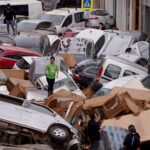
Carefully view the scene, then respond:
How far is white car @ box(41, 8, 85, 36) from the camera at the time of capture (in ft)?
129

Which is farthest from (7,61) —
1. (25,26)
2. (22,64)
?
(25,26)

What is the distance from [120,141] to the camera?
14969 mm

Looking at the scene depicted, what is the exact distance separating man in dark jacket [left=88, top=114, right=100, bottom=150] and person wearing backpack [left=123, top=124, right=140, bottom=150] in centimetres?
93

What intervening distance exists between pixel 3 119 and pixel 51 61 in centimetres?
751

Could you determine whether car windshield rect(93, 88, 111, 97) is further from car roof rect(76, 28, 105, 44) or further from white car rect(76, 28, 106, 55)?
car roof rect(76, 28, 105, 44)

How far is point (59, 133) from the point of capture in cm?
A: 1377

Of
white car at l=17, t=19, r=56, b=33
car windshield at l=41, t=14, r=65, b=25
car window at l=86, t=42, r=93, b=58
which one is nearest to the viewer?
car window at l=86, t=42, r=93, b=58

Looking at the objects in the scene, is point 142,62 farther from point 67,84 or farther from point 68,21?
point 68,21

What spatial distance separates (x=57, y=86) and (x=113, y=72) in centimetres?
177

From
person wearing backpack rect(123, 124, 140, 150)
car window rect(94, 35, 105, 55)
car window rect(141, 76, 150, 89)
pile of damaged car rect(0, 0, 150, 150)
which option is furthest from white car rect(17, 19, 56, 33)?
person wearing backpack rect(123, 124, 140, 150)

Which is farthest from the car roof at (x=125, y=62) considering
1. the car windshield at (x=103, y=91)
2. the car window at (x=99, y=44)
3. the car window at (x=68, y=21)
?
the car window at (x=68, y=21)

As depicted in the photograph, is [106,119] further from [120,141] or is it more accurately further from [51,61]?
[51,61]

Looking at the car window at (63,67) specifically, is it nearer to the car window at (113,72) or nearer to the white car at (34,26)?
the car window at (113,72)

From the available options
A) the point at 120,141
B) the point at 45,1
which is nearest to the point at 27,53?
the point at 120,141
